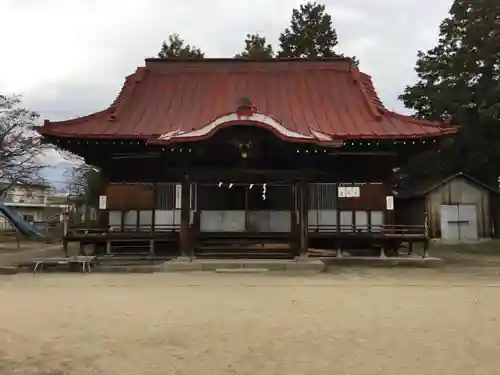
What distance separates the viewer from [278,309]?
27.1ft

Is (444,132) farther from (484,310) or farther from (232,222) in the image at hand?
(484,310)

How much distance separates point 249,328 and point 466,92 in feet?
82.7

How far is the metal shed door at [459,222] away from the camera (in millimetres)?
27578

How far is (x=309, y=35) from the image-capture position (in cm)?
3725

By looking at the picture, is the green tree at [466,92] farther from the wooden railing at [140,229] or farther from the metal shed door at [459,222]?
the wooden railing at [140,229]

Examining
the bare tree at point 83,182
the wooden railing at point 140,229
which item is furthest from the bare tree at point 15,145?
the wooden railing at point 140,229

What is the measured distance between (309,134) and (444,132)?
3.89 m

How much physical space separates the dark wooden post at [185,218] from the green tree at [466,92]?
655 inches

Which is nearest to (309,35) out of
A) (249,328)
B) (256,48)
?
(256,48)

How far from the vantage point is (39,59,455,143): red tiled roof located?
16078mm

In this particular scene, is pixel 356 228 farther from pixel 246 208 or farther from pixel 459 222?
pixel 459 222

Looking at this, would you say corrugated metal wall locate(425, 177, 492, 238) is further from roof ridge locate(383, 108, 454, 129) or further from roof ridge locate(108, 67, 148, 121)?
roof ridge locate(108, 67, 148, 121)

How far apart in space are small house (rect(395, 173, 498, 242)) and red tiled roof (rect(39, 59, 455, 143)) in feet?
27.6

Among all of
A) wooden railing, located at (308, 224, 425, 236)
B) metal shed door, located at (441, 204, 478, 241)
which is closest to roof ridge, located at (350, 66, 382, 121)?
wooden railing, located at (308, 224, 425, 236)
